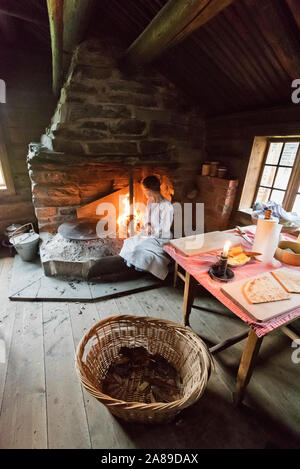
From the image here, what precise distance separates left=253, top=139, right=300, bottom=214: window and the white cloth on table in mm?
1241

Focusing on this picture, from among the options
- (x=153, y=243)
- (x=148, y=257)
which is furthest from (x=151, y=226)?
(x=148, y=257)

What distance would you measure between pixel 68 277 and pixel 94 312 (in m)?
0.62

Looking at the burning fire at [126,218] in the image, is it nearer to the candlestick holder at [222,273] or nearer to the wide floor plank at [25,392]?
the wide floor plank at [25,392]

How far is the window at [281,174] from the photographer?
221cm

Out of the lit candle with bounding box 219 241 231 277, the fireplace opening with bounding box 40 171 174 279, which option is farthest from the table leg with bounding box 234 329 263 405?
the fireplace opening with bounding box 40 171 174 279

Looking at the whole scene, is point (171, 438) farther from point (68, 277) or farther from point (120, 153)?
point (120, 153)

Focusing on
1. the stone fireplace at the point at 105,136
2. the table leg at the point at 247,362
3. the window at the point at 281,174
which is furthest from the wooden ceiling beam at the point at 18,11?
the table leg at the point at 247,362

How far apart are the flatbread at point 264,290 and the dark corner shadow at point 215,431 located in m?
0.81

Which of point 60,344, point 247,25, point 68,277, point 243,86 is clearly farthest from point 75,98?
point 60,344

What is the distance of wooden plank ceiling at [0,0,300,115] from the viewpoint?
58.7 inches

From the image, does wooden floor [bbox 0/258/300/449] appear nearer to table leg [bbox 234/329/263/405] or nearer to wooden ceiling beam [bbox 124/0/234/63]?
table leg [bbox 234/329/263/405]

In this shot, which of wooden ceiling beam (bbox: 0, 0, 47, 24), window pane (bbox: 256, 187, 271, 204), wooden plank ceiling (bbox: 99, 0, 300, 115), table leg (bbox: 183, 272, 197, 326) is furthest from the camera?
window pane (bbox: 256, 187, 271, 204)

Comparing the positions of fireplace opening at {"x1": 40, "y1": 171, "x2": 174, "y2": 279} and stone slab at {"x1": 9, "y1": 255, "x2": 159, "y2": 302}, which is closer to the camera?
stone slab at {"x1": 9, "y1": 255, "x2": 159, "y2": 302}

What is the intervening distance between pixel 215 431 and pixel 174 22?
242cm
